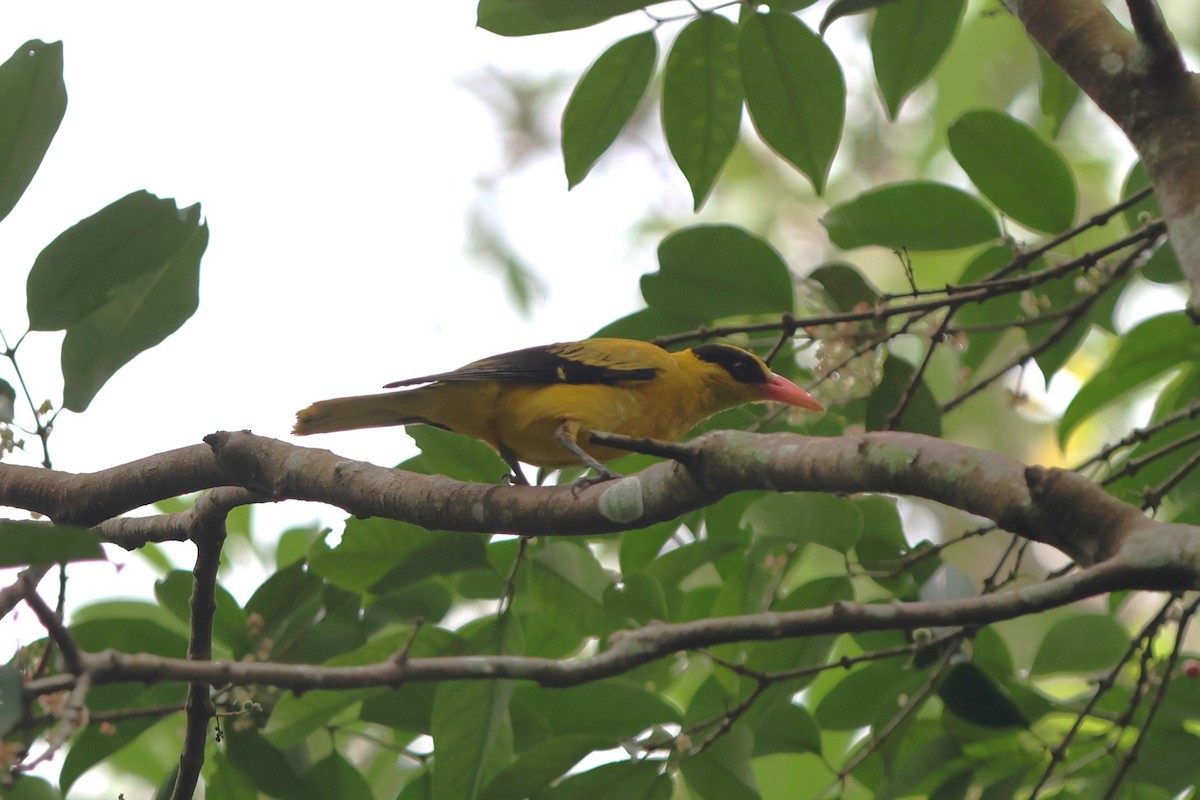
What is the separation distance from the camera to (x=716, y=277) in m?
3.44

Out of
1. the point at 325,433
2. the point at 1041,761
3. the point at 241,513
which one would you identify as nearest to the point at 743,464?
the point at 1041,761

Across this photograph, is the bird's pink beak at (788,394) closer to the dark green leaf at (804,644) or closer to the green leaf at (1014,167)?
the dark green leaf at (804,644)

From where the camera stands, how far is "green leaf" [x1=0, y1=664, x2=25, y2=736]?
1551 mm

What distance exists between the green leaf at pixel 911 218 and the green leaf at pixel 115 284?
1774mm

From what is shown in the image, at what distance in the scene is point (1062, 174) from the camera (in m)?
3.36

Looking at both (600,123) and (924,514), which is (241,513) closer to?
(600,123)

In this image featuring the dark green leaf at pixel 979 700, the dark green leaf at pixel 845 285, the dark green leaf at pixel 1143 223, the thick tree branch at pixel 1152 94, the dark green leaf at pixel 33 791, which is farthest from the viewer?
the dark green leaf at pixel 845 285

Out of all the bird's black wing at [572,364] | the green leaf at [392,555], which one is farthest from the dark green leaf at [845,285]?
the green leaf at [392,555]

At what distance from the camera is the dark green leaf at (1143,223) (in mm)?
3385

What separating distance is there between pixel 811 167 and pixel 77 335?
196 cm

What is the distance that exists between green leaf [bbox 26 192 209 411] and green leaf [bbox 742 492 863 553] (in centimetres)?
157

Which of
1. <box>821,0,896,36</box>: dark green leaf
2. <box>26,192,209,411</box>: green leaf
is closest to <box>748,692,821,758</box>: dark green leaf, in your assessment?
<box>821,0,896,36</box>: dark green leaf

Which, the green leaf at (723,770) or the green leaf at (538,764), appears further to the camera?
the green leaf at (723,770)

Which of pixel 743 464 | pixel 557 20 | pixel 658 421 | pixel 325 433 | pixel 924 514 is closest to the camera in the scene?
pixel 743 464
